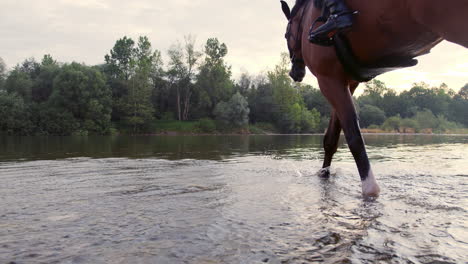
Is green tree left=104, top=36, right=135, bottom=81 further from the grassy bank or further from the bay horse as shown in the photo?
the bay horse

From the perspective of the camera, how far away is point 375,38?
9.65 feet

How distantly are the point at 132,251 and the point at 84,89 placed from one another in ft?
196

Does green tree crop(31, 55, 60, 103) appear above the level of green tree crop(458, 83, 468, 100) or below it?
below

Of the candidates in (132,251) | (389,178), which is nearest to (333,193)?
(389,178)

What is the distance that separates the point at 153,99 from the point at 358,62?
6938 cm

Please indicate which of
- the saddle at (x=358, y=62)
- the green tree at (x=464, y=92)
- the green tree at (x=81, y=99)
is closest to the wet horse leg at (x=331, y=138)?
the saddle at (x=358, y=62)

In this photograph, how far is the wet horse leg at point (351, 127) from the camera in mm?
3469

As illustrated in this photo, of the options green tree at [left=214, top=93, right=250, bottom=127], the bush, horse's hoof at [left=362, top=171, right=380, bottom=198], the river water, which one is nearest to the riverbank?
the bush

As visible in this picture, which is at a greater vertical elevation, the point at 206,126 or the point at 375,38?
the point at 206,126

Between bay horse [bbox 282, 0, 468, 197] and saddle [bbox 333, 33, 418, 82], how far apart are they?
22 millimetres

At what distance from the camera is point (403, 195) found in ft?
12.6

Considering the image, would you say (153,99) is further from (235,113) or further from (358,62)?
(358,62)

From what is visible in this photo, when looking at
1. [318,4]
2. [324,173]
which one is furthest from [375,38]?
[324,173]

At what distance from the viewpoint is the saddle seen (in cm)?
318
